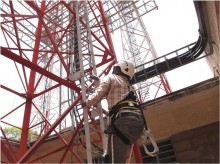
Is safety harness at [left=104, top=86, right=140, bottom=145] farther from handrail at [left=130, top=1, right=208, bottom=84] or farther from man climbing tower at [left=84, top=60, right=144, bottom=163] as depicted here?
handrail at [left=130, top=1, right=208, bottom=84]

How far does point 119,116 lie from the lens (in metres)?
4.19

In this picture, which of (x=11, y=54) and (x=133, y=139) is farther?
(x=11, y=54)

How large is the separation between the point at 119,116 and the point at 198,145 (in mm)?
5650

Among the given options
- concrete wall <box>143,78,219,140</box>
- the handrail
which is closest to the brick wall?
concrete wall <box>143,78,219,140</box>

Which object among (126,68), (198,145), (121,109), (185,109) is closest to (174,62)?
(185,109)

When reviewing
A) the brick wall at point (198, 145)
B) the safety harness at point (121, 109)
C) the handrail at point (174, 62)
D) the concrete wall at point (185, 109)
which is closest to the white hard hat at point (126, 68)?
the safety harness at point (121, 109)

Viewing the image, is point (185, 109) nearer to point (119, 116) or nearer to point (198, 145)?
point (198, 145)

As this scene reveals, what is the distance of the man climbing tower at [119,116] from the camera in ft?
13.7

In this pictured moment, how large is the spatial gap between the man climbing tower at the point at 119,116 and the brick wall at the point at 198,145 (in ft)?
16.7

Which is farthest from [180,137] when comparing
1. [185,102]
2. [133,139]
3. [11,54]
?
[11,54]

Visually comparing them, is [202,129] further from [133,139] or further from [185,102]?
[133,139]

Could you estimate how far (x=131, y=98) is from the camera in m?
4.74

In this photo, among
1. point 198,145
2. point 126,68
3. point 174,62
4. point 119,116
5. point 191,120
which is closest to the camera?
point 119,116

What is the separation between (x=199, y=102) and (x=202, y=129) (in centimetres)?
103
